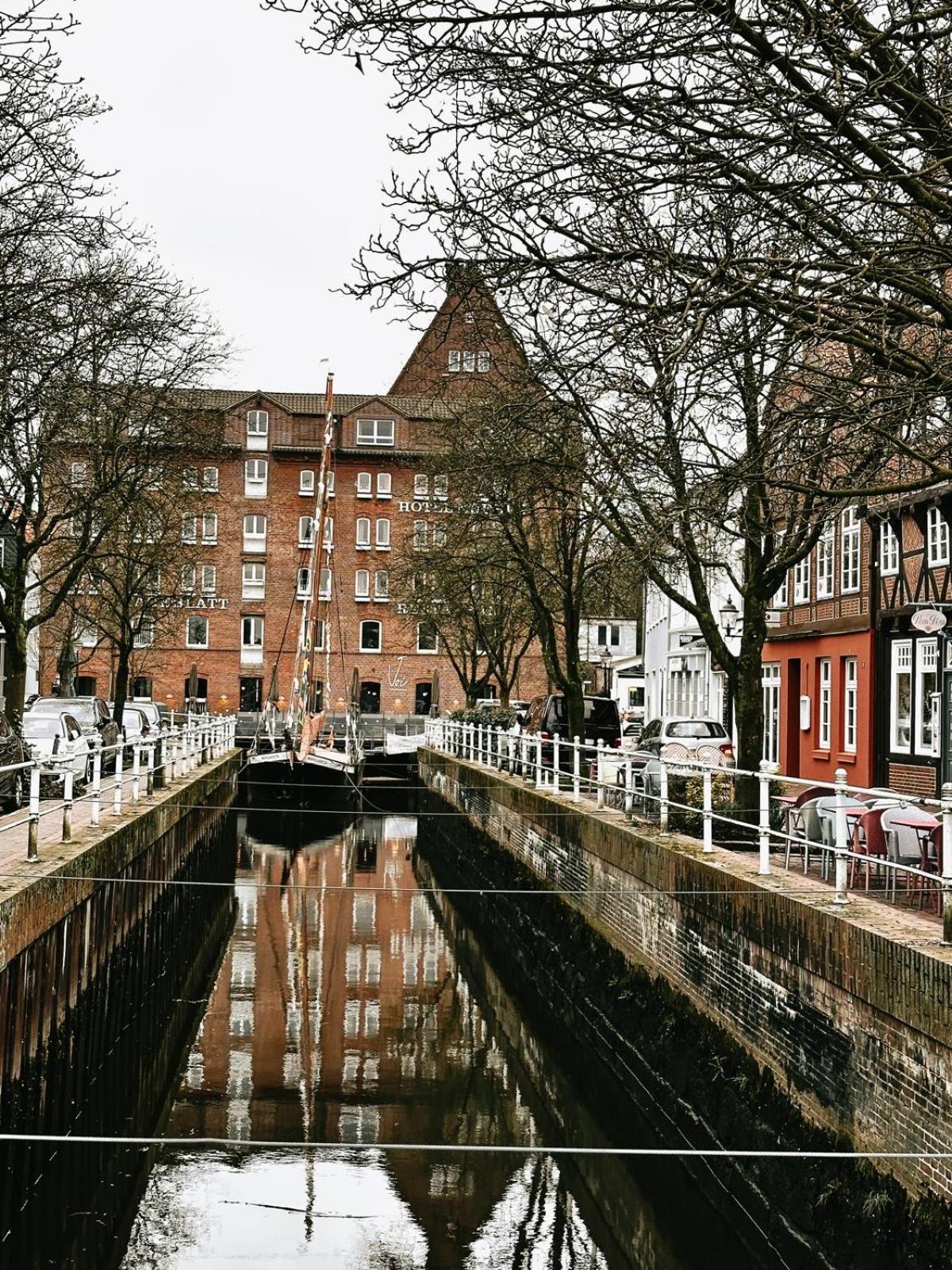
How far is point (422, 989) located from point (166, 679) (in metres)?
56.0

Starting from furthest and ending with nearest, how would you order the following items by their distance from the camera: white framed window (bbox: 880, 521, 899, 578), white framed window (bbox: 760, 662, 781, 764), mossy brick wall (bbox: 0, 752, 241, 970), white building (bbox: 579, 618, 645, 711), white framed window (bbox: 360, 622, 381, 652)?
white framed window (bbox: 360, 622, 381, 652)
white building (bbox: 579, 618, 645, 711)
white framed window (bbox: 760, 662, 781, 764)
white framed window (bbox: 880, 521, 899, 578)
mossy brick wall (bbox: 0, 752, 241, 970)

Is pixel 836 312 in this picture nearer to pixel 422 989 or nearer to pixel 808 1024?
pixel 808 1024

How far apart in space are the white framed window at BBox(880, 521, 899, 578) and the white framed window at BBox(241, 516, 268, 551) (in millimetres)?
49313

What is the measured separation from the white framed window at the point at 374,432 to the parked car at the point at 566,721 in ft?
131

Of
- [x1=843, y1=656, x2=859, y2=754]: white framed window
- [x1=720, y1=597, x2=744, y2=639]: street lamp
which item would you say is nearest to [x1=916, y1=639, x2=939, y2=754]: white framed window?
[x1=720, y1=597, x2=744, y2=639]: street lamp

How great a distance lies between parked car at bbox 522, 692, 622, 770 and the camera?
37.1m

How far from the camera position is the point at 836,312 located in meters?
10.6

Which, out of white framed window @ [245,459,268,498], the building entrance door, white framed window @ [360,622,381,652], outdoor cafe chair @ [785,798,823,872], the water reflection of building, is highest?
white framed window @ [245,459,268,498]

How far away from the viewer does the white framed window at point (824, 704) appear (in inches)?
1405

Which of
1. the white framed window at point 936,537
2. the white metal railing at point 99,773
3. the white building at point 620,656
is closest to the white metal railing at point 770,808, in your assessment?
the white framed window at point 936,537

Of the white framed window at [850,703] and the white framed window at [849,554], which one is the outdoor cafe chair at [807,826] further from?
the white framed window at [849,554]

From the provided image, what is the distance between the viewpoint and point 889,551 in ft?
103

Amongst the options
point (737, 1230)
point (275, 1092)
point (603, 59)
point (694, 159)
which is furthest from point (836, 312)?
point (275, 1092)

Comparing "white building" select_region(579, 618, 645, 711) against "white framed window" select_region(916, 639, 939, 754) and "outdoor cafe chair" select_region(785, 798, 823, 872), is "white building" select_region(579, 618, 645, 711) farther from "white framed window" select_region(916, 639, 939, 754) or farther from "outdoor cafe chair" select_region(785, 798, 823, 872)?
"outdoor cafe chair" select_region(785, 798, 823, 872)
